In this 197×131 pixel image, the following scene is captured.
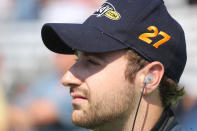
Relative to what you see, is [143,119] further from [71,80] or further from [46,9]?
[46,9]

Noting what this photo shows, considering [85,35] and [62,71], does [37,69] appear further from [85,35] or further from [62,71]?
[85,35]

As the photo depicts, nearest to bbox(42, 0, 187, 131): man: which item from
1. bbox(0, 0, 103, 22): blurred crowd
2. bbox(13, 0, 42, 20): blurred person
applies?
bbox(0, 0, 103, 22): blurred crowd

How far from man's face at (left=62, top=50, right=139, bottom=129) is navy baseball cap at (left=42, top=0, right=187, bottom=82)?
8 centimetres

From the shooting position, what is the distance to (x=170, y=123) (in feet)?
9.24

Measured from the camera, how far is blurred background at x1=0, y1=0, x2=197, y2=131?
5.57m

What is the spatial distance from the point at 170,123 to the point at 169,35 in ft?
1.56

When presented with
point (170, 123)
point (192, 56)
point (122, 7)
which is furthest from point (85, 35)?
point (192, 56)

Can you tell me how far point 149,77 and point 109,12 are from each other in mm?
423

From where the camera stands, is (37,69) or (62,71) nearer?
(62,71)

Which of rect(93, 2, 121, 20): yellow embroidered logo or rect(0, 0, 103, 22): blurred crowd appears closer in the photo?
rect(93, 2, 121, 20): yellow embroidered logo

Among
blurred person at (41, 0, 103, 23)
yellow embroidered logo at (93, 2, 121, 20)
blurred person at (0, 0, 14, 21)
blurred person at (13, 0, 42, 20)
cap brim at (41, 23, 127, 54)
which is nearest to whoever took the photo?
cap brim at (41, 23, 127, 54)

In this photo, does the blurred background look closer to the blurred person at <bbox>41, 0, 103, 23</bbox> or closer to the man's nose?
the blurred person at <bbox>41, 0, 103, 23</bbox>

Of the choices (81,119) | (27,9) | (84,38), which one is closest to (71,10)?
(27,9)

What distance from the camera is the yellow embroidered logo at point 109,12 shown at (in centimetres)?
285
